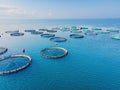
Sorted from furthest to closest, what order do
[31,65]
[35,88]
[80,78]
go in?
[31,65], [80,78], [35,88]

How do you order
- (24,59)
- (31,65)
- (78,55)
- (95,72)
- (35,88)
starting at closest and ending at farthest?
(35,88)
(95,72)
(31,65)
(24,59)
(78,55)

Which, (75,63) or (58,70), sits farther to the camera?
(75,63)

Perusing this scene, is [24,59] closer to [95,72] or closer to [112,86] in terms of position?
[95,72]

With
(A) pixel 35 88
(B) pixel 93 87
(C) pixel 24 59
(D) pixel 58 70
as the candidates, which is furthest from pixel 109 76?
(C) pixel 24 59

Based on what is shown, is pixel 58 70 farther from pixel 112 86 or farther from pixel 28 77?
pixel 112 86

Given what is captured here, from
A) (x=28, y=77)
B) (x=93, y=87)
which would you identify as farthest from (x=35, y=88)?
(x=93, y=87)

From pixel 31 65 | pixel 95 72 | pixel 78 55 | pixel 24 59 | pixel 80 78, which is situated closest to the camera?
pixel 80 78
